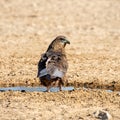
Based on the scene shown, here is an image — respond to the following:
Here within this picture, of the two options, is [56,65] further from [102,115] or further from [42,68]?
[102,115]

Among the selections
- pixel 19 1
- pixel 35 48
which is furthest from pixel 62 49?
pixel 19 1

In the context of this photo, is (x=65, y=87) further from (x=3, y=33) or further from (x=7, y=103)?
(x=3, y=33)

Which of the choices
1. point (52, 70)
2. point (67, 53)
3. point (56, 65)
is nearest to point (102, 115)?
point (52, 70)

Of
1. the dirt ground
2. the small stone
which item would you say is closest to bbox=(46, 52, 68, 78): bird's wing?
the dirt ground

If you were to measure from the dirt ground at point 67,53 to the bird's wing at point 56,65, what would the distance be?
15.8 inches

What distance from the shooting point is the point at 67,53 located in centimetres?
1794

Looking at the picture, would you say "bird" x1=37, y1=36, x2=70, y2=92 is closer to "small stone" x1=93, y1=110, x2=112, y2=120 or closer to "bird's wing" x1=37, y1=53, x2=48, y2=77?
"bird's wing" x1=37, y1=53, x2=48, y2=77

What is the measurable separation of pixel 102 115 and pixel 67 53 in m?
7.40

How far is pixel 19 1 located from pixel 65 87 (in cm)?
1623

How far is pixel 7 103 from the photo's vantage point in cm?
1161

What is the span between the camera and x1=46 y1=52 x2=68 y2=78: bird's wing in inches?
488

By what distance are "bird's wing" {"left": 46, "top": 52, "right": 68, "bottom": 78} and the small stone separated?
1824 mm

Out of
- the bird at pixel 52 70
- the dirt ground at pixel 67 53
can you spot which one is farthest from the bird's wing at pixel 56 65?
the dirt ground at pixel 67 53

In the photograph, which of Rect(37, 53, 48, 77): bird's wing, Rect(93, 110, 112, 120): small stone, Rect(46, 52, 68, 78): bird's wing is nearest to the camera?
Rect(93, 110, 112, 120): small stone
